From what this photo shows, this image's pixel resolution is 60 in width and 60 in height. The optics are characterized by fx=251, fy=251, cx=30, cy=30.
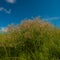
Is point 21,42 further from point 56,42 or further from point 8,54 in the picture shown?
point 56,42

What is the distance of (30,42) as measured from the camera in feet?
24.4

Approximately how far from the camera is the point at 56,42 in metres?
7.47

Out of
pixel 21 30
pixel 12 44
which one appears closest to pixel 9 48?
pixel 12 44

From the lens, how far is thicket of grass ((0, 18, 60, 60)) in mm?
7094

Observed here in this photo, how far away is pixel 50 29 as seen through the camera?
7645 mm

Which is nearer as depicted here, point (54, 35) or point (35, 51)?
point (35, 51)

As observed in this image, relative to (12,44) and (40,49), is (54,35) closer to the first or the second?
(40,49)

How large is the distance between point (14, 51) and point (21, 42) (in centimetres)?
33

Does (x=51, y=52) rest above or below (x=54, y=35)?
below

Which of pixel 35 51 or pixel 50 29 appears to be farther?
pixel 50 29

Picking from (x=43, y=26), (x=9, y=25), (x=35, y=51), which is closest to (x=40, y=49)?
(x=35, y=51)

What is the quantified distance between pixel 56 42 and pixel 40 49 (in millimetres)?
558

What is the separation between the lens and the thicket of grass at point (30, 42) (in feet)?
23.3

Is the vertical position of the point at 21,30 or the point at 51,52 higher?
the point at 21,30
